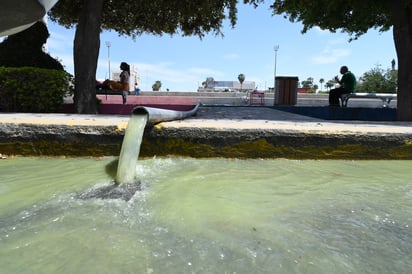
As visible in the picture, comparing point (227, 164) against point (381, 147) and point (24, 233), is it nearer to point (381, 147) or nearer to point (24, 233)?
point (381, 147)

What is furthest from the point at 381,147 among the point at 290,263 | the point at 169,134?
the point at 290,263

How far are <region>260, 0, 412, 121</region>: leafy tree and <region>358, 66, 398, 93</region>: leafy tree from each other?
1739 cm

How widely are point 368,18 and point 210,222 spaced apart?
30.6ft

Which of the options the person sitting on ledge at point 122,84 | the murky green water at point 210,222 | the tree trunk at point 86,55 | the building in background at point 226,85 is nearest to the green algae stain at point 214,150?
the murky green water at point 210,222

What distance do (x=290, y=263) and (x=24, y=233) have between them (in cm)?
109

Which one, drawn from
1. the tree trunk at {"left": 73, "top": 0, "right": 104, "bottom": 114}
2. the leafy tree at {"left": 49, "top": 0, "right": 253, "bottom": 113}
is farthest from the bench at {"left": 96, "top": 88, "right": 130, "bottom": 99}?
the tree trunk at {"left": 73, "top": 0, "right": 104, "bottom": 114}

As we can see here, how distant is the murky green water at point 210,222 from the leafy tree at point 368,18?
529 centimetres

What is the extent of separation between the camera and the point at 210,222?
5.06ft

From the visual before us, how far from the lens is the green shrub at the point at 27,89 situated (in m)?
6.22

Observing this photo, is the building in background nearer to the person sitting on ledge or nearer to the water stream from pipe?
the person sitting on ledge

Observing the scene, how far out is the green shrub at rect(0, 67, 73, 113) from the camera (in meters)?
6.22

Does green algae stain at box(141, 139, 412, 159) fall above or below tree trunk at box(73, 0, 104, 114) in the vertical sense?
below

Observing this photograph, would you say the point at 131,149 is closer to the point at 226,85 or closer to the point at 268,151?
the point at 268,151

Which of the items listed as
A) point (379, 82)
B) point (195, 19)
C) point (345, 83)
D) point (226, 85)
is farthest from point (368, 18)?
point (226, 85)
